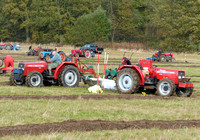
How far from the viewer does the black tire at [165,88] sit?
11.4 meters

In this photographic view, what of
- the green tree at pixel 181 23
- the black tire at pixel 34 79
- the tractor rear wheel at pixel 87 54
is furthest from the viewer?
the green tree at pixel 181 23

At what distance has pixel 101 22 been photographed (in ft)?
229

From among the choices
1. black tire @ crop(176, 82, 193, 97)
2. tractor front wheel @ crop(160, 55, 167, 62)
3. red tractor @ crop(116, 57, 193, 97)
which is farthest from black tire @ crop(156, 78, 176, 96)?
tractor front wheel @ crop(160, 55, 167, 62)

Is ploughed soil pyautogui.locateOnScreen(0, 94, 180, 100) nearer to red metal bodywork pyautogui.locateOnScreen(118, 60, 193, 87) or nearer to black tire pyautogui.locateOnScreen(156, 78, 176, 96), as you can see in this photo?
black tire pyautogui.locateOnScreen(156, 78, 176, 96)

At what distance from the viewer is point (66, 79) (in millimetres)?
13445

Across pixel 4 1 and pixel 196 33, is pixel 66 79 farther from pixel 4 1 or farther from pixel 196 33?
pixel 4 1

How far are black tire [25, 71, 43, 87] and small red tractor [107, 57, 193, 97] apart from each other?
295 centimetres

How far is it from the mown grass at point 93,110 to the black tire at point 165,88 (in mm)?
933

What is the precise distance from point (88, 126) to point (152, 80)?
525cm

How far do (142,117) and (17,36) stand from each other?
74.8 m

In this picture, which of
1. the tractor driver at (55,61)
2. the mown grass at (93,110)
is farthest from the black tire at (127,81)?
the tractor driver at (55,61)

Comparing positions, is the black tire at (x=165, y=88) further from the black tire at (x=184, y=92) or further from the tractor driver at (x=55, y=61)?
the tractor driver at (x=55, y=61)

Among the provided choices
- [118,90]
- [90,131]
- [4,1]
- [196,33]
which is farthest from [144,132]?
[4,1]

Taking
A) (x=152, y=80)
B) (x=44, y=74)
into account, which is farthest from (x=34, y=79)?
(x=152, y=80)
